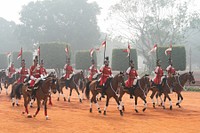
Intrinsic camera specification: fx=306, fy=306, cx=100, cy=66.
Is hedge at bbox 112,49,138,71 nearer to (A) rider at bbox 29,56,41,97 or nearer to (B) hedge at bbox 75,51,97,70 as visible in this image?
(B) hedge at bbox 75,51,97,70

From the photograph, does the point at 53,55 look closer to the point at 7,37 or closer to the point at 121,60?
the point at 121,60

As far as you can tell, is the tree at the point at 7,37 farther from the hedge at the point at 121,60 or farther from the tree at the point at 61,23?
the hedge at the point at 121,60

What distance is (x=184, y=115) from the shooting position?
1678 centimetres

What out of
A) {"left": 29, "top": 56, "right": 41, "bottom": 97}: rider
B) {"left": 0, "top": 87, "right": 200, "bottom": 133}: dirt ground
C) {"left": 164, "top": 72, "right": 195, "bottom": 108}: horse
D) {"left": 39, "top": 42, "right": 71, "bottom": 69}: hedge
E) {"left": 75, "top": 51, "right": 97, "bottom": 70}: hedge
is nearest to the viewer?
{"left": 0, "top": 87, "right": 200, "bottom": 133}: dirt ground

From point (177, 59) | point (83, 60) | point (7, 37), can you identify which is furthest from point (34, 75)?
point (7, 37)

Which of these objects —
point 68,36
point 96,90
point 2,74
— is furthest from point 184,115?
point 68,36

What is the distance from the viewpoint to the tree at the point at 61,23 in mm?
66188

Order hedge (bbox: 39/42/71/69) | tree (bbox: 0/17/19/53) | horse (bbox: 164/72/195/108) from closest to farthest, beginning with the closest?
horse (bbox: 164/72/195/108) → hedge (bbox: 39/42/71/69) → tree (bbox: 0/17/19/53)

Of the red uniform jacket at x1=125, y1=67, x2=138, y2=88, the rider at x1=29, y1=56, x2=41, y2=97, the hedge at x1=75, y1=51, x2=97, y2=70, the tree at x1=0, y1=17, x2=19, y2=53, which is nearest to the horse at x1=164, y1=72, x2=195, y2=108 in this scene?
the red uniform jacket at x1=125, y1=67, x2=138, y2=88

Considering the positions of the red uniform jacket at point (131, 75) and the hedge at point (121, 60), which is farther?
the hedge at point (121, 60)

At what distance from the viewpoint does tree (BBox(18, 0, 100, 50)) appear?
66.2 meters

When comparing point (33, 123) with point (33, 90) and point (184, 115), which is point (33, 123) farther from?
point (184, 115)

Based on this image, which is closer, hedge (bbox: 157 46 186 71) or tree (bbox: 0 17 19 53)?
hedge (bbox: 157 46 186 71)

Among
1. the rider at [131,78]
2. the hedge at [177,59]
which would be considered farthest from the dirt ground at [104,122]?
the hedge at [177,59]
